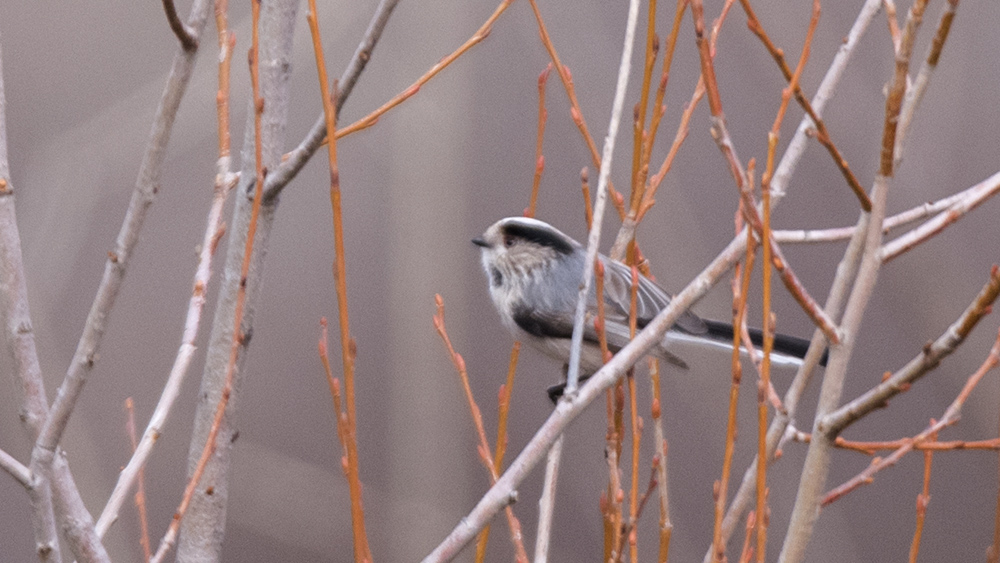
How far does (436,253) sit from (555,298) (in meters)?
0.50

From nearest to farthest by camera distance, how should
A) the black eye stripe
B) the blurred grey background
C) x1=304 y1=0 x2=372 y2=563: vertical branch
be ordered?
x1=304 y1=0 x2=372 y2=563: vertical branch, the black eye stripe, the blurred grey background

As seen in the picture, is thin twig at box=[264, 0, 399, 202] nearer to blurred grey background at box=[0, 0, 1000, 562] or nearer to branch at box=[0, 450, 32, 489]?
branch at box=[0, 450, 32, 489]

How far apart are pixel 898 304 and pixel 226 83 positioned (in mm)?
1256

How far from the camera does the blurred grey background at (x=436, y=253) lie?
1.43 m

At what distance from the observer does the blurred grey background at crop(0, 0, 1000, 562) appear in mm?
1432

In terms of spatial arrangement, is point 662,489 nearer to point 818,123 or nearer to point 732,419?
point 732,419

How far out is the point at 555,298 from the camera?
3.59 feet

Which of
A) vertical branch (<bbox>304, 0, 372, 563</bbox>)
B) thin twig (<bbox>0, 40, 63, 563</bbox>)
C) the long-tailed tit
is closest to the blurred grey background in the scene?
the long-tailed tit

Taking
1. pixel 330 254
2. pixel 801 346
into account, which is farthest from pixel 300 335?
pixel 801 346

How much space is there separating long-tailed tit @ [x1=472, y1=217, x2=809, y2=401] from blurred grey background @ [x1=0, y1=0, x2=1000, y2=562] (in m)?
0.38

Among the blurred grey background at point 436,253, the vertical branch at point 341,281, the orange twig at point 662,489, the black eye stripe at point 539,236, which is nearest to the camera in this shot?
the vertical branch at point 341,281

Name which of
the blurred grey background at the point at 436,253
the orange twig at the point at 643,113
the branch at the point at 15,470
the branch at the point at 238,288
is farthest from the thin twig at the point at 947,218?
the blurred grey background at the point at 436,253

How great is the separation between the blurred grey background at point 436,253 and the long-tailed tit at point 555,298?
375mm

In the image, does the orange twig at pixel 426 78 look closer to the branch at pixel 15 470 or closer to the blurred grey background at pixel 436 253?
the branch at pixel 15 470
